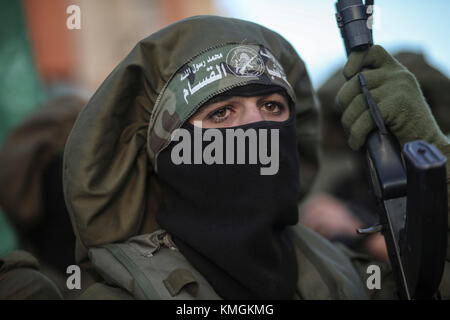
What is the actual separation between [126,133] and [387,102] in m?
1.17

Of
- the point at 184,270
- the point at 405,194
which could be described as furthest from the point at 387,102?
the point at 184,270

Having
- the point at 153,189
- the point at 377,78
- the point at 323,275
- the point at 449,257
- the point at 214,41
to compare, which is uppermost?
the point at 214,41

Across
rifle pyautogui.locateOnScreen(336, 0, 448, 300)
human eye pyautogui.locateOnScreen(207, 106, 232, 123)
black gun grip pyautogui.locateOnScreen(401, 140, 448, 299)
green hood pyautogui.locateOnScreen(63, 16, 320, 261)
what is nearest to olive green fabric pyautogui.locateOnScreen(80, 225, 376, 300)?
green hood pyautogui.locateOnScreen(63, 16, 320, 261)

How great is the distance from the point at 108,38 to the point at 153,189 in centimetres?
1199

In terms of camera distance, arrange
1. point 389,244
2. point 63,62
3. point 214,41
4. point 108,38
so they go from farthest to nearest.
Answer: point 108,38 → point 63,62 → point 214,41 → point 389,244

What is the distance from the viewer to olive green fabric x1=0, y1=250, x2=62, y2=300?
5.74 ft

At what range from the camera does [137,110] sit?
2025 mm

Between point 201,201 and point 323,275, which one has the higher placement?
point 201,201

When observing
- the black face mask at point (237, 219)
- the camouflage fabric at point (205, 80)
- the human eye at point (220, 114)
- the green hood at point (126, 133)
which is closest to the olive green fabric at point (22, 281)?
the green hood at point (126, 133)

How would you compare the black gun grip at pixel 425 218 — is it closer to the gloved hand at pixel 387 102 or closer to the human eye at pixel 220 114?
the gloved hand at pixel 387 102

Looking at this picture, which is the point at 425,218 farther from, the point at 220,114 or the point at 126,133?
the point at 126,133

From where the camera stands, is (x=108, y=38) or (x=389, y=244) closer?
(x=389, y=244)
